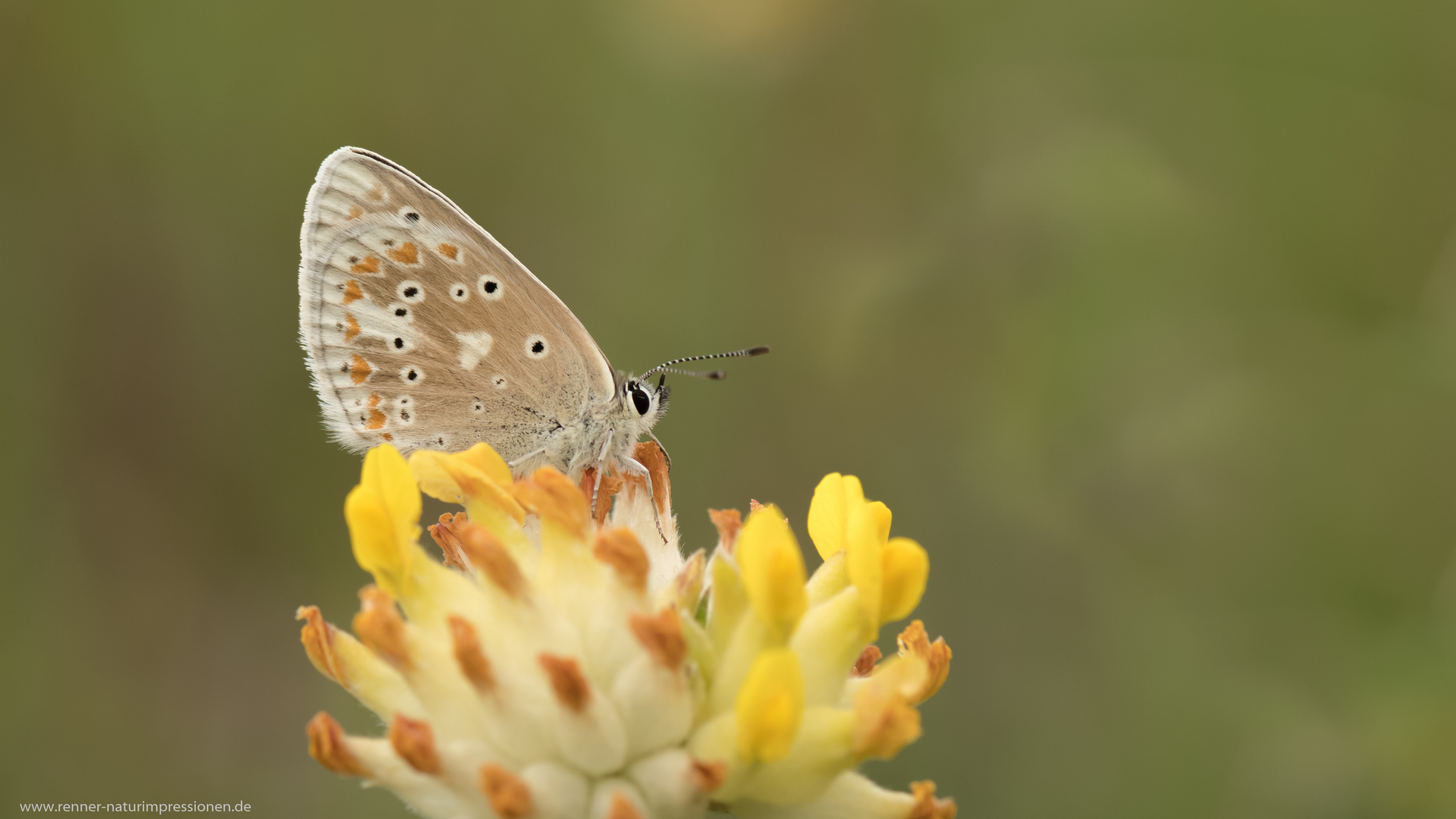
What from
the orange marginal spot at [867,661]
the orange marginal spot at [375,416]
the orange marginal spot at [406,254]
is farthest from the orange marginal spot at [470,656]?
the orange marginal spot at [406,254]

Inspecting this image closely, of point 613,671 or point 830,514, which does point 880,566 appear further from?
point 613,671

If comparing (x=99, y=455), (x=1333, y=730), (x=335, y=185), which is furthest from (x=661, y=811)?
(x=99, y=455)

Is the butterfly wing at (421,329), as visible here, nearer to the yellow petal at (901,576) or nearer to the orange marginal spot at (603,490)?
the orange marginal spot at (603,490)

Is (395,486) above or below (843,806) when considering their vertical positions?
above

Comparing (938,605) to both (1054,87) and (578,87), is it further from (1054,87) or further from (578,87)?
(578,87)

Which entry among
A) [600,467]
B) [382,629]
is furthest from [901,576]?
[600,467]

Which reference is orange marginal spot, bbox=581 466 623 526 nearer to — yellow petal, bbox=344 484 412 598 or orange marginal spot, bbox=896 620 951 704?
yellow petal, bbox=344 484 412 598
